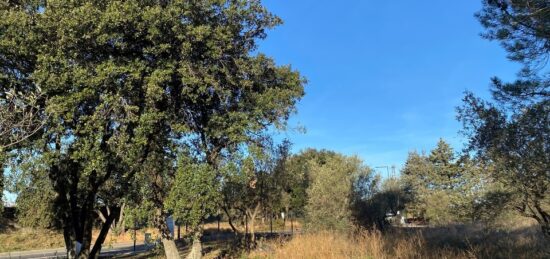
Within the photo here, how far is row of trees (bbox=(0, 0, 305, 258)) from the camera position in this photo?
1430 cm

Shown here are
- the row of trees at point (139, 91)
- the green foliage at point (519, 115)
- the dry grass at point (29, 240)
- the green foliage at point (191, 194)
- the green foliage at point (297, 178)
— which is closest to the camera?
the green foliage at point (519, 115)

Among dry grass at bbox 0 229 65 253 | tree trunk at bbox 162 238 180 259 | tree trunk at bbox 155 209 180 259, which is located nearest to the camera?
tree trunk at bbox 155 209 180 259

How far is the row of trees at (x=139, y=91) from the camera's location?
14305 millimetres

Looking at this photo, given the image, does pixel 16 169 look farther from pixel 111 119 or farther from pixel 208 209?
pixel 208 209

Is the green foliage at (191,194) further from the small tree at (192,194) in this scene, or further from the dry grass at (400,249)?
the dry grass at (400,249)

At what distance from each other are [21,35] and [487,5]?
1236 cm

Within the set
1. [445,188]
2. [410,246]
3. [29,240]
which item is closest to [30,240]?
[29,240]

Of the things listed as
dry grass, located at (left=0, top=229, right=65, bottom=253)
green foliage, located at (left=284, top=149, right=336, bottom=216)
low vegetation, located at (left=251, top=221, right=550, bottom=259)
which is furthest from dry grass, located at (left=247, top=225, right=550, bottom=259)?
dry grass, located at (left=0, top=229, right=65, bottom=253)

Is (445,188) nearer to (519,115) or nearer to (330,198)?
(330,198)

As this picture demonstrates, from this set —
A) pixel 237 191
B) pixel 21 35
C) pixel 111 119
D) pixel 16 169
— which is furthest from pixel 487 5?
pixel 237 191

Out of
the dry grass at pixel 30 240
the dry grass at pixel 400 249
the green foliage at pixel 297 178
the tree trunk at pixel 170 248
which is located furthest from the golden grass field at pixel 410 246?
the dry grass at pixel 30 240

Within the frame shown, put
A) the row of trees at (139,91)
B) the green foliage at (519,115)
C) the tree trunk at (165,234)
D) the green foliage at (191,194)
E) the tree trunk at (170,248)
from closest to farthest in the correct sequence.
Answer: the green foliage at (519,115) → the row of trees at (139,91) → the green foliage at (191,194) → the tree trunk at (165,234) → the tree trunk at (170,248)

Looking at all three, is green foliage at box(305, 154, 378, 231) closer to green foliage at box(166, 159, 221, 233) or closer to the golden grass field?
the golden grass field

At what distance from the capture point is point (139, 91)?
A: 15.9 meters
